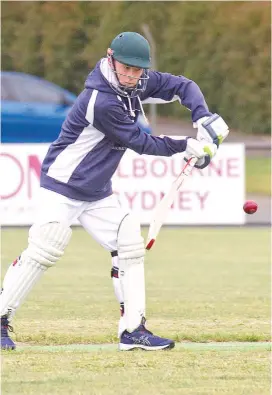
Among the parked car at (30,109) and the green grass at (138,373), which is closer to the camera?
the green grass at (138,373)

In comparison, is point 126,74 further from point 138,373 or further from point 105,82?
point 138,373

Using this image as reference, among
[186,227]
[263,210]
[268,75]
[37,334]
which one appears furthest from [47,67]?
[37,334]

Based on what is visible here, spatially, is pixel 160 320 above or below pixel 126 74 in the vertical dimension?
below

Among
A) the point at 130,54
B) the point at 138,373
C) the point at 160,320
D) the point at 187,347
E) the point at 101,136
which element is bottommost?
the point at 160,320

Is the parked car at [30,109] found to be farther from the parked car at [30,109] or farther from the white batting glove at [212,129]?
the white batting glove at [212,129]

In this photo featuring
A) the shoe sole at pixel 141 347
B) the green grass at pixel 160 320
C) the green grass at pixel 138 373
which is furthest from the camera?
the shoe sole at pixel 141 347

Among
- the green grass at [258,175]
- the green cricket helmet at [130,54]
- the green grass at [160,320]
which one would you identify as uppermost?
the green cricket helmet at [130,54]

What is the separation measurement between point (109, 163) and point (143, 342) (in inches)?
40.5

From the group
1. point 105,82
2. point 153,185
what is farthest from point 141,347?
point 153,185

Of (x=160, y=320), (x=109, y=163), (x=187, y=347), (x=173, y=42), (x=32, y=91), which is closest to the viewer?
(x=109, y=163)

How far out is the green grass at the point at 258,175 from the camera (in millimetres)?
18516

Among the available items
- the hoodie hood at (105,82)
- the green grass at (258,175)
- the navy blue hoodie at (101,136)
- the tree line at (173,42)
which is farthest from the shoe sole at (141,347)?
the tree line at (173,42)

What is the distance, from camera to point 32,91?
23234mm

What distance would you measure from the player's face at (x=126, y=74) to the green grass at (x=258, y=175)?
11.4 metres
